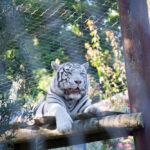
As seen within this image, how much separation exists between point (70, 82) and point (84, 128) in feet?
1.63

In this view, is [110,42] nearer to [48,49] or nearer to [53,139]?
[48,49]

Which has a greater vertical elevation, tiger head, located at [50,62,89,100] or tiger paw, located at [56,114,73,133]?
tiger head, located at [50,62,89,100]

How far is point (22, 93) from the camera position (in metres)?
1.32

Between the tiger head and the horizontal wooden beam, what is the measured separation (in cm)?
35

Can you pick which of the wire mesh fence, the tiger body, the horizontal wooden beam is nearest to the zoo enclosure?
the wire mesh fence

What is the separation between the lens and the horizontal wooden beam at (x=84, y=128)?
1.23 meters

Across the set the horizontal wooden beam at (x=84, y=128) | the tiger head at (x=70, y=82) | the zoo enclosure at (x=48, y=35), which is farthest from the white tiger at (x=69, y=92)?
the horizontal wooden beam at (x=84, y=128)

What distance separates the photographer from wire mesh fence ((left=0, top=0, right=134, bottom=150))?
159 cm

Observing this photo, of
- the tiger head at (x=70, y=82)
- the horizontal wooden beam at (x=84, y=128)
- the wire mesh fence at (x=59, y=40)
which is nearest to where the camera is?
the horizontal wooden beam at (x=84, y=128)

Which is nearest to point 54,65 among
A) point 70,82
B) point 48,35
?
point 70,82

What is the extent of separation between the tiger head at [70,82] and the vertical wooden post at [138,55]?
44 centimetres

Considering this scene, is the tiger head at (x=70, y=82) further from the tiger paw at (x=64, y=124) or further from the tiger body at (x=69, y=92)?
the tiger paw at (x=64, y=124)

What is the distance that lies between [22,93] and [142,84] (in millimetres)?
550

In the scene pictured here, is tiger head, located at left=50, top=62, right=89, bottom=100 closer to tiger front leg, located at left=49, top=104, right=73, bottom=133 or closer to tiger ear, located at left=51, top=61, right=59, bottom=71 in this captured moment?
tiger ear, located at left=51, top=61, right=59, bottom=71
